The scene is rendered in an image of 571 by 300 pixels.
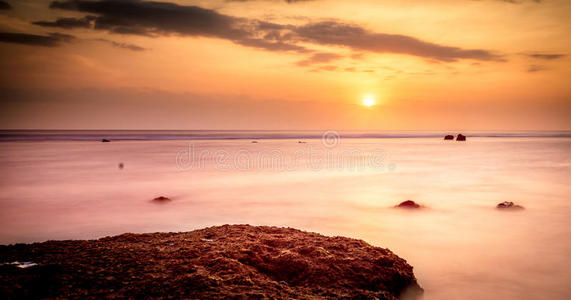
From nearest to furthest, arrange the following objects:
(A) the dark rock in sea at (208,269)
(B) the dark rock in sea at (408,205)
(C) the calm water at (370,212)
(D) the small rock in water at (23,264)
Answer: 1. (A) the dark rock in sea at (208,269)
2. (D) the small rock in water at (23,264)
3. (C) the calm water at (370,212)
4. (B) the dark rock in sea at (408,205)

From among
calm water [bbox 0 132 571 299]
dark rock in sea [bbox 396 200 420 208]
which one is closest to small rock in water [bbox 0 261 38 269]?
calm water [bbox 0 132 571 299]

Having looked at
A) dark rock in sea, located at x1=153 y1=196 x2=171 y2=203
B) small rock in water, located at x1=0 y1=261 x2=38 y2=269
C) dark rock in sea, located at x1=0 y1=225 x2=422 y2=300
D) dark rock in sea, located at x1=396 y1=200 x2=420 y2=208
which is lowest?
dark rock in sea, located at x1=153 y1=196 x2=171 y2=203

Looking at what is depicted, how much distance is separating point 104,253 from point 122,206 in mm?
5806

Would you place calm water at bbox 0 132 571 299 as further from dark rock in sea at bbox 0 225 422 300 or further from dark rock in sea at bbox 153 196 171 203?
dark rock in sea at bbox 0 225 422 300

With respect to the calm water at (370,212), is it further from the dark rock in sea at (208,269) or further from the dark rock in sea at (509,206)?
the dark rock in sea at (208,269)

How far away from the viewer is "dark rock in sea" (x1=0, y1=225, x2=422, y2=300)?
2.85 metres

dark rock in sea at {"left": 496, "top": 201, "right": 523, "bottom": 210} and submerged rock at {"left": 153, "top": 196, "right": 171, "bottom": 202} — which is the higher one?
dark rock in sea at {"left": 496, "top": 201, "right": 523, "bottom": 210}

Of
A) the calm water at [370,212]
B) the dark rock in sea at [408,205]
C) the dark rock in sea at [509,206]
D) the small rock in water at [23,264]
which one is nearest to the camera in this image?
the small rock in water at [23,264]

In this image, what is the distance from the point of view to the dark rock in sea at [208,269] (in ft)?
9.34

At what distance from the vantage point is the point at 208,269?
3312 mm

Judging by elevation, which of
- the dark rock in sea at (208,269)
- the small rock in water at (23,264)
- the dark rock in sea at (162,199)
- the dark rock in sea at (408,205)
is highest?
the small rock in water at (23,264)

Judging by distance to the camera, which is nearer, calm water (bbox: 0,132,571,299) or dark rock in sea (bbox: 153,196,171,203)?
calm water (bbox: 0,132,571,299)

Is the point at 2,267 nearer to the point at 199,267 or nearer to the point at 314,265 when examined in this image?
the point at 199,267

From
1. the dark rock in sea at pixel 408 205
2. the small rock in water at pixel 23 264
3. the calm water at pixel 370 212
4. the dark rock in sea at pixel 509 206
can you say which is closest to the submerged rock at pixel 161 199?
the calm water at pixel 370 212
